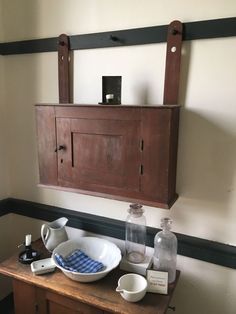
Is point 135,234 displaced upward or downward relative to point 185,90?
downward

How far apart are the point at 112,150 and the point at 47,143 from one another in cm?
35

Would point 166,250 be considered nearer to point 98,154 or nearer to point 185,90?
point 98,154

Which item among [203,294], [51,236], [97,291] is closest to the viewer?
[97,291]

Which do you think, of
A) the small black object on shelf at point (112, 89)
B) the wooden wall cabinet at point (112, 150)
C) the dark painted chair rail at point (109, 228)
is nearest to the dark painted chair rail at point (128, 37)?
the small black object on shelf at point (112, 89)

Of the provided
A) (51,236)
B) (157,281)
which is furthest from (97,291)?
(51,236)

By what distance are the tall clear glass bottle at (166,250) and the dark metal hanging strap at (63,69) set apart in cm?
79

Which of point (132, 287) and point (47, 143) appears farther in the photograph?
point (47, 143)

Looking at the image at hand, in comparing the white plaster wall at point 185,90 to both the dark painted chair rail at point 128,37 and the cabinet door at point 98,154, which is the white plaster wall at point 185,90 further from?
the cabinet door at point 98,154

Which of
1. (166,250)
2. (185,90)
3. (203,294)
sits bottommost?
(203,294)

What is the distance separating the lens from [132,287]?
1.18 metres

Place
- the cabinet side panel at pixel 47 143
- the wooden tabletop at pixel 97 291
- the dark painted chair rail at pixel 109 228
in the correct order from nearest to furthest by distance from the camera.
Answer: the wooden tabletop at pixel 97 291 < the dark painted chair rail at pixel 109 228 < the cabinet side panel at pixel 47 143

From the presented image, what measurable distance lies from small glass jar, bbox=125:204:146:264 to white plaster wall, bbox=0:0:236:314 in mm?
60

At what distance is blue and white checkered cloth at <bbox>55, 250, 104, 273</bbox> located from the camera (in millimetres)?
1246

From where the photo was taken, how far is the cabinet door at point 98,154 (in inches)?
45.6
